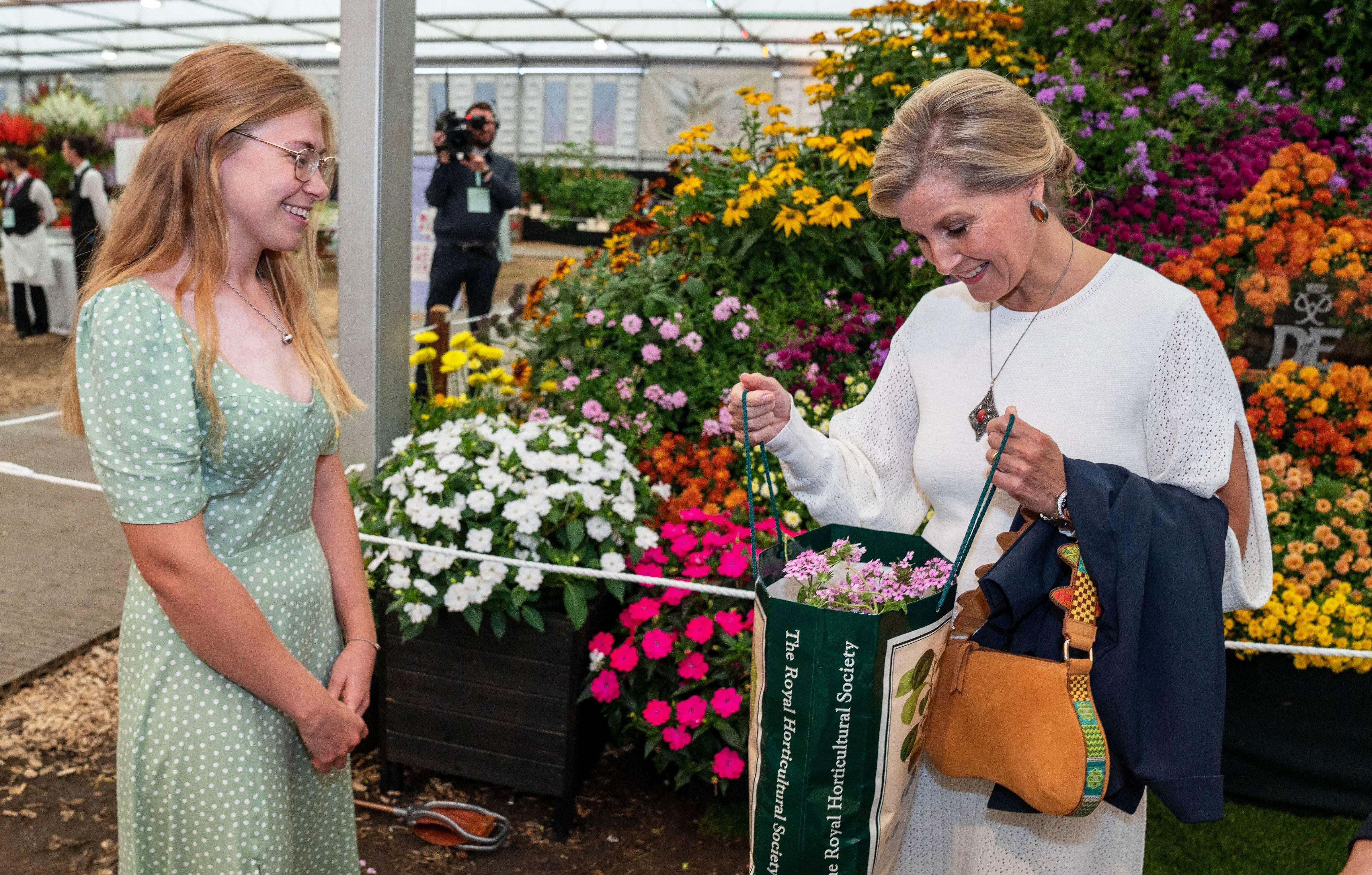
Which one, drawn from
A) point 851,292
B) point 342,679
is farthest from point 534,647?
point 851,292

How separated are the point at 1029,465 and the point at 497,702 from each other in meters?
1.66

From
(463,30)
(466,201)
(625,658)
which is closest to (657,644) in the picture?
(625,658)

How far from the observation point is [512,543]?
8.02ft

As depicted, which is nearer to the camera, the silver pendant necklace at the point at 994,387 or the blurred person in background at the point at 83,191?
the silver pendant necklace at the point at 994,387

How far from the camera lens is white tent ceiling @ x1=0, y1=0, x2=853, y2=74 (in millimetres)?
14250

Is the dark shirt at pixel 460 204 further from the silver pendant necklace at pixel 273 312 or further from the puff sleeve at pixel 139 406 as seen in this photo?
the puff sleeve at pixel 139 406

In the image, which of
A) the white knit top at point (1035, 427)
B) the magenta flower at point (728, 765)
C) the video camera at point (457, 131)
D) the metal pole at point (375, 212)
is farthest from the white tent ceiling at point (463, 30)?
the white knit top at point (1035, 427)

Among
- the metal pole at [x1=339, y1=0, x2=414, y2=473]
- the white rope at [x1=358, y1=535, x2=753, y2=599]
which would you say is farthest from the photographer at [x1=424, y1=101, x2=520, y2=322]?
the white rope at [x1=358, y1=535, x2=753, y2=599]

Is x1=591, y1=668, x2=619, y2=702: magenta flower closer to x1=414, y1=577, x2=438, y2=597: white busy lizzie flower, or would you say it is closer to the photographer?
x1=414, y1=577, x2=438, y2=597: white busy lizzie flower

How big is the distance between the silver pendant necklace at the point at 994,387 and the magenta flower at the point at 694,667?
1135 mm

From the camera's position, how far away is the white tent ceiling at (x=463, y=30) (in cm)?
1425

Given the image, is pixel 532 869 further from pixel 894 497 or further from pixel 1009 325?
pixel 1009 325

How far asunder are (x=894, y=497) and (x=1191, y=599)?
0.51m

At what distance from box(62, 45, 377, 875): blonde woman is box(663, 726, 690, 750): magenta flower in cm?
109
